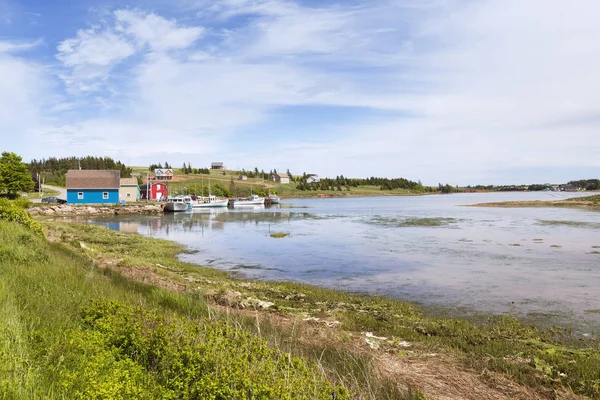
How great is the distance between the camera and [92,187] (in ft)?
258

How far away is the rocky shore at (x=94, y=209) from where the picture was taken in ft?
203

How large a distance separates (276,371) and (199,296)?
23.7 ft

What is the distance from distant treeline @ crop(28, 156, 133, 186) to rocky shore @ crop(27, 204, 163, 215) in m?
56.2

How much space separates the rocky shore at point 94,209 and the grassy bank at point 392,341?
5552 cm

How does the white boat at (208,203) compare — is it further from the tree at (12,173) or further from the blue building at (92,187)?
the tree at (12,173)

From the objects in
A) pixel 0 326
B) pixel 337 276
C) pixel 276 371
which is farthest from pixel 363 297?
pixel 0 326

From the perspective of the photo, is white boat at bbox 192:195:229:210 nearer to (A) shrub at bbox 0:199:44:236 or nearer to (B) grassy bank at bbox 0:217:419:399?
(A) shrub at bbox 0:199:44:236

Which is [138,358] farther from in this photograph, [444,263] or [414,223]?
[414,223]

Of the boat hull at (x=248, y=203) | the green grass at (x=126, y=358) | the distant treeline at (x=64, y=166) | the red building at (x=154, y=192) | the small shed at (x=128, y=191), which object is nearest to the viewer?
the green grass at (x=126, y=358)

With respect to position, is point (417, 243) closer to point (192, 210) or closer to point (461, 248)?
point (461, 248)

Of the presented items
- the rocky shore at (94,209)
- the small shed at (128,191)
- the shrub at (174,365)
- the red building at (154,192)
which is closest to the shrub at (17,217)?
the shrub at (174,365)

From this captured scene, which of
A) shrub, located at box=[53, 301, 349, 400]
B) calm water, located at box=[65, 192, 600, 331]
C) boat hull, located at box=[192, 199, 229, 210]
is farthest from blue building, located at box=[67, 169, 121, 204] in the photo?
shrub, located at box=[53, 301, 349, 400]

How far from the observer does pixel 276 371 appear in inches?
213

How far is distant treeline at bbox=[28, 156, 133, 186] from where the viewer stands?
12248 centimetres
